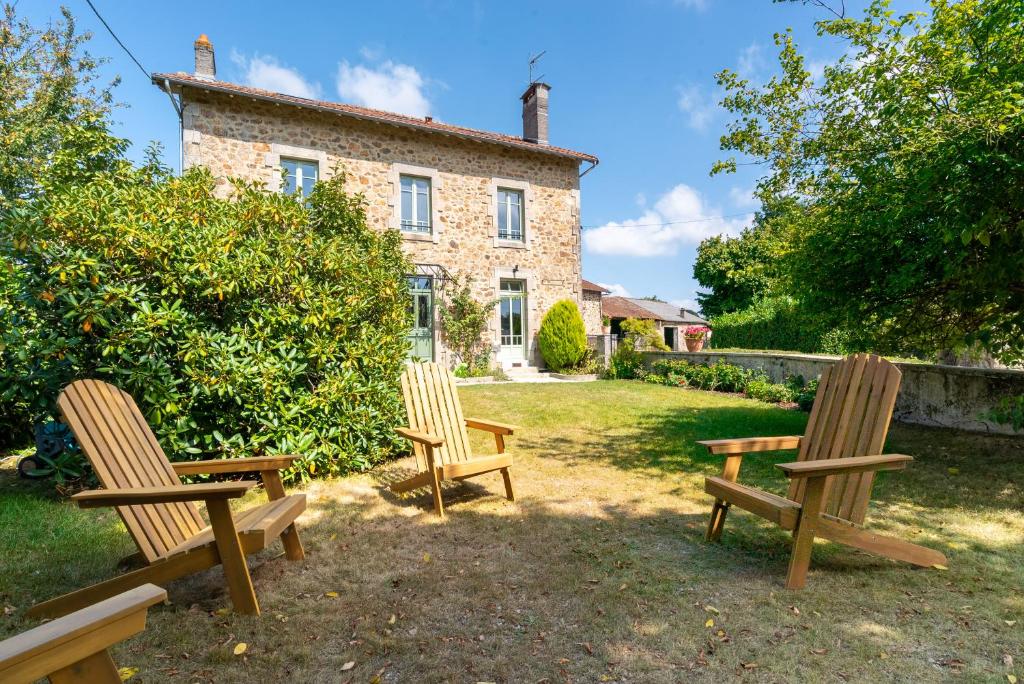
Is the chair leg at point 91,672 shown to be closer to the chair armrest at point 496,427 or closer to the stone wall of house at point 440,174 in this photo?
the chair armrest at point 496,427

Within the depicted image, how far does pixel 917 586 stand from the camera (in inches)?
97.3

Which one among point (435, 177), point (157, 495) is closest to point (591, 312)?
point (435, 177)

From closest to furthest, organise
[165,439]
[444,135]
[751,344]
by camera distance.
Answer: [165,439] → [444,135] → [751,344]

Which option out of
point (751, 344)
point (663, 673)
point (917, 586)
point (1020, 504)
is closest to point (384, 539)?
point (663, 673)

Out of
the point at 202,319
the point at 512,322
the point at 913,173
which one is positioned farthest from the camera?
the point at 512,322

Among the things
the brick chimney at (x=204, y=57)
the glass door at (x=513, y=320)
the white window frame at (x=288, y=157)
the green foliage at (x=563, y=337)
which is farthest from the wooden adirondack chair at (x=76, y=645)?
the brick chimney at (x=204, y=57)

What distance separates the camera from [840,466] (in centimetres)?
235

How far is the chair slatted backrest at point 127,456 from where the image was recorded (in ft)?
7.46

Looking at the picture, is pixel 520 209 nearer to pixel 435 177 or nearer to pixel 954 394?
pixel 435 177

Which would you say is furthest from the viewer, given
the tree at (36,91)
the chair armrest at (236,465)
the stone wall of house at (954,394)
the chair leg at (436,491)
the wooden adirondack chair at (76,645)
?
the tree at (36,91)

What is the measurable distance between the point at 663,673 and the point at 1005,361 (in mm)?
4484

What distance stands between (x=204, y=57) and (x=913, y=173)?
38.6 feet

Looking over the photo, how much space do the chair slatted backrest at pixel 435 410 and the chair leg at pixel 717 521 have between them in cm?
183

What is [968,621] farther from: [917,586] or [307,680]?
[307,680]
